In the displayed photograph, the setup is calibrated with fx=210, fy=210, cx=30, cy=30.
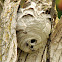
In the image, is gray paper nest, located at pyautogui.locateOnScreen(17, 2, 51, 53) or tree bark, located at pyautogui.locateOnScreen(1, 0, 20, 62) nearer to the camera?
tree bark, located at pyautogui.locateOnScreen(1, 0, 20, 62)

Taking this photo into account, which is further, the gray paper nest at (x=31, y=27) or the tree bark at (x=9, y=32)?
the gray paper nest at (x=31, y=27)

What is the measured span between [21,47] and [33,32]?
0.17 meters

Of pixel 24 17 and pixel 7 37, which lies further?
pixel 24 17

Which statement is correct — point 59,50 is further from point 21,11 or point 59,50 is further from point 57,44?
point 21,11

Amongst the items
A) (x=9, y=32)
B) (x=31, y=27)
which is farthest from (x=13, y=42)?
(x=31, y=27)

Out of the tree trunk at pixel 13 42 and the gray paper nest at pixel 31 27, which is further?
the gray paper nest at pixel 31 27

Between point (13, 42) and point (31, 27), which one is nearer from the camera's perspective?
point (13, 42)

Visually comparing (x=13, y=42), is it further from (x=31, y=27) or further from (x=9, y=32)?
(x=31, y=27)

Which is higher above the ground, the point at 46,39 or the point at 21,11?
the point at 21,11

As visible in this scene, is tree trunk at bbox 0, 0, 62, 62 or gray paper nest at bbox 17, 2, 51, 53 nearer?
tree trunk at bbox 0, 0, 62, 62

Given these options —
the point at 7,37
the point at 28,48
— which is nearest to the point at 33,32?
the point at 28,48

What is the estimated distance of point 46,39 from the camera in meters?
1.87

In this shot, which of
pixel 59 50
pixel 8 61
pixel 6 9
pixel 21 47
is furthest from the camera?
pixel 59 50

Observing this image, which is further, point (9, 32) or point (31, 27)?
point (31, 27)
